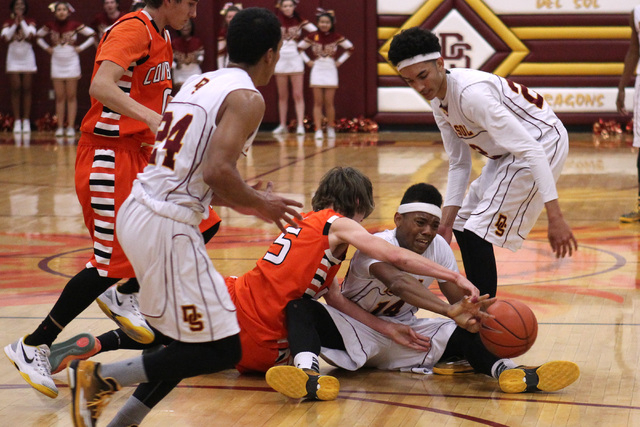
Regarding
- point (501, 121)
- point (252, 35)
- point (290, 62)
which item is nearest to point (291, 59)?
point (290, 62)

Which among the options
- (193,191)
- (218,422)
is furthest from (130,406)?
(193,191)

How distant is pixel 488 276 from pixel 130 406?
6.12 feet

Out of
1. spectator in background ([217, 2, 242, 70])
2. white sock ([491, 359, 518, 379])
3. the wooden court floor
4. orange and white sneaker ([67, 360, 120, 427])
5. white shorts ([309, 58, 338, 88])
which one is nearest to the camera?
orange and white sneaker ([67, 360, 120, 427])

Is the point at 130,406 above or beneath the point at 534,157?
beneath

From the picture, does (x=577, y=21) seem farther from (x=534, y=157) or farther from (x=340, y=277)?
(x=534, y=157)

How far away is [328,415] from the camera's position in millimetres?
3539

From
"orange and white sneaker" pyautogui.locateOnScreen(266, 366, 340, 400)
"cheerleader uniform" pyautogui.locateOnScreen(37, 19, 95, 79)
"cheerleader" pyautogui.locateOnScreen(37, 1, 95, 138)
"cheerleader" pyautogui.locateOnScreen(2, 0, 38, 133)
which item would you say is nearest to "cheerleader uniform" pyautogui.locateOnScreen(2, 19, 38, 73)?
"cheerleader" pyautogui.locateOnScreen(2, 0, 38, 133)

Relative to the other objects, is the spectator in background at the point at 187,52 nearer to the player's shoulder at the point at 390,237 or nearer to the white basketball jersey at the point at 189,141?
the player's shoulder at the point at 390,237

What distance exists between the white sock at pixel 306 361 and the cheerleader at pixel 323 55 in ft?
36.3

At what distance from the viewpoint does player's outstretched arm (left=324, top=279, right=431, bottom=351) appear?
4078 mm

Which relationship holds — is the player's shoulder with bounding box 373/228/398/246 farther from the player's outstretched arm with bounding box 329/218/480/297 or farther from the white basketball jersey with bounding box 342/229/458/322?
the player's outstretched arm with bounding box 329/218/480/297

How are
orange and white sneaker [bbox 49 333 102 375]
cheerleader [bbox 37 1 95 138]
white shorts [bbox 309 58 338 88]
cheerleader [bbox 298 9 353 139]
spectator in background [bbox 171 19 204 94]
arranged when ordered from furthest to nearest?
1. spectator in background [bbox 171 19 204 94]
2. cheerleader [bbox 37 1 95 138]
3. white shorts [bbox 309 58 338 88]
4. cheerleader [bbox 298 9 353 139]
5. orange and white sneaker [bbox 49 333 102 375]

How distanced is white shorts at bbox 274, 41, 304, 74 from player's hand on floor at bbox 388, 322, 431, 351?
11.1 metres

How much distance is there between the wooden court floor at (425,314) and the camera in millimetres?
3553
